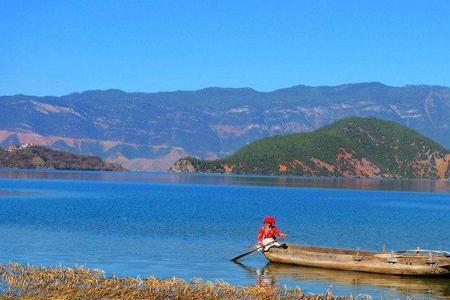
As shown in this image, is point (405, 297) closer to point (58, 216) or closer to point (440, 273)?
point (440, 273)

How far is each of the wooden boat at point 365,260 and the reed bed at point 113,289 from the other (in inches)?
415

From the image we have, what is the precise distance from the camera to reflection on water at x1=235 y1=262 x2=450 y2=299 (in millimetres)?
41975

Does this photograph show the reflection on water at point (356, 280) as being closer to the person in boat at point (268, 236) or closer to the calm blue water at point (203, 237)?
the calm blue water at point (203, 237)

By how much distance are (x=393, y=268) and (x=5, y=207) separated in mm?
66312

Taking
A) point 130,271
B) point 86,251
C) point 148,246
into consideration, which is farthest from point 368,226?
point 130,271

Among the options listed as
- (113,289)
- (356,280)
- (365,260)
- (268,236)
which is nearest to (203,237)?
(268,236)

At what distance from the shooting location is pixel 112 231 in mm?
71688

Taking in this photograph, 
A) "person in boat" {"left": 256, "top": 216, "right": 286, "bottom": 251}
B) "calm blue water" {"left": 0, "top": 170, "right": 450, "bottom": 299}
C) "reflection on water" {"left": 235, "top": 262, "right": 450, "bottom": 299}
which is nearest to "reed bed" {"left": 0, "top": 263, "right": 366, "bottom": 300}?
"calm blue water" {"left": 0, "top": 170, "right": 450, "bottom": 299}

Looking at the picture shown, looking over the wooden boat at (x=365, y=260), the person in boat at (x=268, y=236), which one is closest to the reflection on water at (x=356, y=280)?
the wooden boat at (x=365, y=260)

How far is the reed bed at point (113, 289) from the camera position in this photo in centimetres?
3450

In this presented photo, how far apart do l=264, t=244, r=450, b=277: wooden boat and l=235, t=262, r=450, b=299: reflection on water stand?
1.13 ft

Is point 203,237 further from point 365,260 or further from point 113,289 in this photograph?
point 113,289

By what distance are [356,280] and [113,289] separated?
15153mm

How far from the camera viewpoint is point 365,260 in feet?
155
